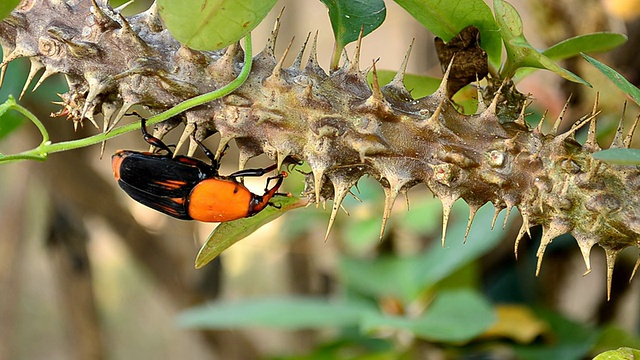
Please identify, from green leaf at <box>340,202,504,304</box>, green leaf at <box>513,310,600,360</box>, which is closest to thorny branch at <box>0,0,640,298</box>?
green leaf at <box>340,202,504,304</box>

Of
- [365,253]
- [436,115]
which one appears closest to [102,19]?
[436,115]

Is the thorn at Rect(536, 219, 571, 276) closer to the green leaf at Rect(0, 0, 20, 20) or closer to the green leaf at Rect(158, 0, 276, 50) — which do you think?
the green leaf at Rect(158, 0, 276, 50)

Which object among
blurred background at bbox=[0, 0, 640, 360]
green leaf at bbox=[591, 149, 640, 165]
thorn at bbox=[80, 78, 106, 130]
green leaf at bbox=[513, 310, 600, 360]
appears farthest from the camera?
blurred background at bbox=[0, 0, 640, 360]

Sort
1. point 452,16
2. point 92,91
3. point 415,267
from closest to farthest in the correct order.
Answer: point 92,91
point 452,16
point 415,267

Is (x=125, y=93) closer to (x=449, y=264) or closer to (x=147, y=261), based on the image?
(x=449, y=264)

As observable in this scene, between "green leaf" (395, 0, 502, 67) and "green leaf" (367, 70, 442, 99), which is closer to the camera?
"green leaf" (395, 0, 502, 67)

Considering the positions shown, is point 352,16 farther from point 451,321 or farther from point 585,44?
point 451,321
